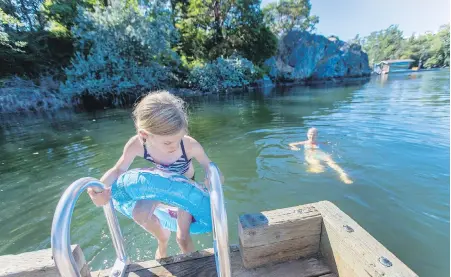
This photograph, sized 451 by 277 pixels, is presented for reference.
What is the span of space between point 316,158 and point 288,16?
41.2 meters

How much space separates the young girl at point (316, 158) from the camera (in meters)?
4.51

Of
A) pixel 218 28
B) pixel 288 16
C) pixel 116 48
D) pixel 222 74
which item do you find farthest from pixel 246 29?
pixel 288 16

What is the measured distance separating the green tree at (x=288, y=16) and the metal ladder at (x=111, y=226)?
3919cm

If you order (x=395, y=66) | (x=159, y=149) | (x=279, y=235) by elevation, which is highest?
(x=395, y=66)

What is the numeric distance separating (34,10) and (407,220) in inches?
1128

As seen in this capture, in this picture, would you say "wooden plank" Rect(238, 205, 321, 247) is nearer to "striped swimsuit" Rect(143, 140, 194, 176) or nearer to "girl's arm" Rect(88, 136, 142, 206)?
"striped swimsuit" Rect(143, 140, 194, 176)

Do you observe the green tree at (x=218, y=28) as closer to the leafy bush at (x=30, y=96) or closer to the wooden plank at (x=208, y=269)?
the leafy bush at (x=30, y=96)

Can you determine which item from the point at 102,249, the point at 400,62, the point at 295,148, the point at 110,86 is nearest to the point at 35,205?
the point at 102,249

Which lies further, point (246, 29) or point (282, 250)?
point (246, 29)

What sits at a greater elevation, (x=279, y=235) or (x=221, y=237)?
(x=221, y=237)

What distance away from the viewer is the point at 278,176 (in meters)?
4.59

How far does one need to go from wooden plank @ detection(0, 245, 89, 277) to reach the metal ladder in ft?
1.09

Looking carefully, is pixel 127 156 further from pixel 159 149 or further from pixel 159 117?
pixel 159 117

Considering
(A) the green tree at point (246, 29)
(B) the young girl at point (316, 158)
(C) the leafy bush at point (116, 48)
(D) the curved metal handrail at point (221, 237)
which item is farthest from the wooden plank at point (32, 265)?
(A) the green tree at point (246, 29)
